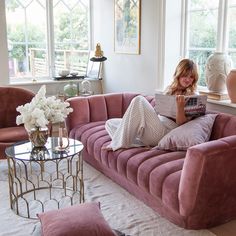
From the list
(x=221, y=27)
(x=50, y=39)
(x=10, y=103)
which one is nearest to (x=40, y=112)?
(x=10, y=103)

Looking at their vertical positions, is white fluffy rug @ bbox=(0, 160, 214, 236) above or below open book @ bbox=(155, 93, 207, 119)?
below

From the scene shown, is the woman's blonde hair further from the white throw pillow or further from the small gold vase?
the small gold vase

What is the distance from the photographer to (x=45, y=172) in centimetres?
341

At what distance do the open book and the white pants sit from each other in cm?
13

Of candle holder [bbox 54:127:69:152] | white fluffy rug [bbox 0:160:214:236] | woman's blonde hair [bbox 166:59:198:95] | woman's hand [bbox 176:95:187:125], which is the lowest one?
white fluffy rug [bbox 0:160:214:236]

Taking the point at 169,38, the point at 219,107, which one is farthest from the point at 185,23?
the point at 219,107

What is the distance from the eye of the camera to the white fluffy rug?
2.32 metres

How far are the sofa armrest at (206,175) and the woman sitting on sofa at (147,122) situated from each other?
26.3 inches

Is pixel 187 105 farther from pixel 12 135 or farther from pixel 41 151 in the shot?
pixel 12 135

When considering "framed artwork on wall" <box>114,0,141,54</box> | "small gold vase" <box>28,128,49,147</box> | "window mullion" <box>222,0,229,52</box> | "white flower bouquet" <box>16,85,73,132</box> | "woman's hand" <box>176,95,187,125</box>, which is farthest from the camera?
"framed artwork on wall" <box>114,0,141,54</box>

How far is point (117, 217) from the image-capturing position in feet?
8.29

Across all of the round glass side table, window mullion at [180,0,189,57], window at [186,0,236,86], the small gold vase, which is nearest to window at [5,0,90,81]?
→ window mullion at [180,0,189,57]

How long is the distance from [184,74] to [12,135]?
5.69 feet

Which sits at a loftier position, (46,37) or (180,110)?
(46,37)
